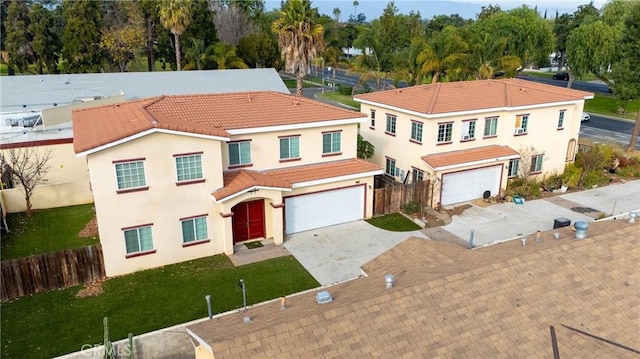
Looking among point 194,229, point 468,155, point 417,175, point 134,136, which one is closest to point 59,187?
point 194,229

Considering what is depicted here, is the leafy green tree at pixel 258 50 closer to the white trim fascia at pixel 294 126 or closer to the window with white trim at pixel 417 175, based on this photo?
the window with white trim at pixel 417 175

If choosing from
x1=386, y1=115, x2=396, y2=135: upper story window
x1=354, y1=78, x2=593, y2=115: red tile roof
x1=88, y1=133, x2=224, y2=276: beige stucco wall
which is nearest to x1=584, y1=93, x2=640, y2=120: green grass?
x1=354, y1=78, x2=593, y2=115: red tile roof

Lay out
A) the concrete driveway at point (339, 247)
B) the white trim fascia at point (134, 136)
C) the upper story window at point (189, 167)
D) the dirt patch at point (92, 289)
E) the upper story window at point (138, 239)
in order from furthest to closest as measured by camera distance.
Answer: the concrete driveway at point (339, 247) < the upper story window at point (189, 167) < the upper story window at point (138, 239) < the dirt patch at point (92, 289) < the white trim fascia at point (134, 136)

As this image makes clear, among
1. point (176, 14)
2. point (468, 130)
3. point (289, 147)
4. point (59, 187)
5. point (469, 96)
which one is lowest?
point (59, 187)

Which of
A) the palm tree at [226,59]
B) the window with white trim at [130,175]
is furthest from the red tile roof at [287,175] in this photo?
the palm tree at [226,59]

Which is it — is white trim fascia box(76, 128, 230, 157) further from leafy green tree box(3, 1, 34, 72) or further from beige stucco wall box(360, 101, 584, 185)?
leafy green tree box(3, 1, 34, 72)

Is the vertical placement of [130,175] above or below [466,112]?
below

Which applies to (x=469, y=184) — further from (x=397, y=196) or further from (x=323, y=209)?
(x=323, y=209)
